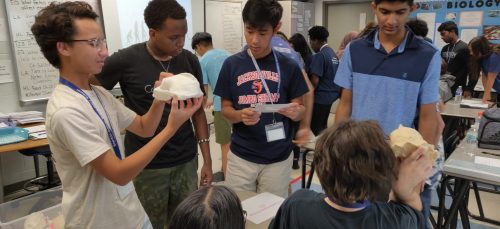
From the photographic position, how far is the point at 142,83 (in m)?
1.60

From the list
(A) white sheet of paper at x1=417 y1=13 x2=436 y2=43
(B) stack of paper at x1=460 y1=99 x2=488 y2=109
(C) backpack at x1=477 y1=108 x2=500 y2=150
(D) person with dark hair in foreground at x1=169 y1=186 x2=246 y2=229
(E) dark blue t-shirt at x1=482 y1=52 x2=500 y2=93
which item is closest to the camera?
(D) person with dark hair in foreground at x1=169 y1=186 x2=246 y2=229

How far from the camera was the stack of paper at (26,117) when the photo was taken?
3.25 meters

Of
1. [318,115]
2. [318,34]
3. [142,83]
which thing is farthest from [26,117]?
[318,34]

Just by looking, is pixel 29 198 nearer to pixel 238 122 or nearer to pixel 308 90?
pixel 238 122

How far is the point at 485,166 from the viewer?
2082mm

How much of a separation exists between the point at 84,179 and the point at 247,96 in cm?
91

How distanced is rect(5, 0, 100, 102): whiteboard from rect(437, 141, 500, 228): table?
3458mm

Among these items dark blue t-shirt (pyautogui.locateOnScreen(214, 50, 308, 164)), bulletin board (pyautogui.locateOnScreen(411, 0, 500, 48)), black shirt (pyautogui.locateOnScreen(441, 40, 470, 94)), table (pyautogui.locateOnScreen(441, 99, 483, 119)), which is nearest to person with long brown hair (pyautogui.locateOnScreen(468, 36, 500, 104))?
black shirt (pyautogui.locateOnScreen(441, 40, 470, 94))

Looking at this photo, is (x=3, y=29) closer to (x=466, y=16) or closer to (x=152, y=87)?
(x=152, y=87)

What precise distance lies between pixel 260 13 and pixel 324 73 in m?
2.71

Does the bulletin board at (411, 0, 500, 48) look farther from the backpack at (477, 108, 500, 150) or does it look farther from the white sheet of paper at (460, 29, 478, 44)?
the backpack at (477, 108, 500, 150)

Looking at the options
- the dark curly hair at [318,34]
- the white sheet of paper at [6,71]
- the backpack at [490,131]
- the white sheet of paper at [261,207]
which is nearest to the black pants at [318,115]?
the dark curly hair at [318,34]

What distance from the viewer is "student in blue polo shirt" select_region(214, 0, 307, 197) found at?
1743mm

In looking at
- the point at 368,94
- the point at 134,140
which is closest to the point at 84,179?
the point at 134,140
